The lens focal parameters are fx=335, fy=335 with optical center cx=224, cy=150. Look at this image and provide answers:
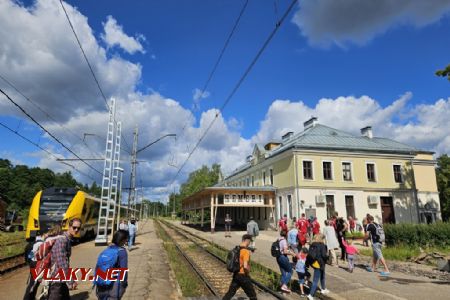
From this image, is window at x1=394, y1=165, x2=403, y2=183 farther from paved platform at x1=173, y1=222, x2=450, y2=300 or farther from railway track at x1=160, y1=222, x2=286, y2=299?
paved platform at x1=173, y1=222, x2=450, y2=300

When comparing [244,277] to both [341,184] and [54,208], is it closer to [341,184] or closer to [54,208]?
[54,208]

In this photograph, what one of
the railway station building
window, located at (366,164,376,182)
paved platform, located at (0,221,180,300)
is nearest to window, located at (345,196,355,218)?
the railway station building

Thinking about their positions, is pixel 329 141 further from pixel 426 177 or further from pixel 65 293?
→ pixel 65 293

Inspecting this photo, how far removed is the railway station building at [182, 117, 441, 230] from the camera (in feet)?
99.2

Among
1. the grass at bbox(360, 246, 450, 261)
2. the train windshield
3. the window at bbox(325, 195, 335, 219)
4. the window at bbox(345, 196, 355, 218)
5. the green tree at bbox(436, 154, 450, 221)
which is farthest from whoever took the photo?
the green tree at bbox(436, 154, 450, 221)

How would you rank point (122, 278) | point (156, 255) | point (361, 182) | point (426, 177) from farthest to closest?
point (426, 177), point (361, 182), point (156, 255), point (122, 278)

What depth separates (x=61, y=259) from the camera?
17.9ft

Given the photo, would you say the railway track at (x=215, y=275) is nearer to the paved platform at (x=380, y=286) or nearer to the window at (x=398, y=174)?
the paved platform at (x=380, y=286)

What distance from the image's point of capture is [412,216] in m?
32.7

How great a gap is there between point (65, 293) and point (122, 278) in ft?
5.15

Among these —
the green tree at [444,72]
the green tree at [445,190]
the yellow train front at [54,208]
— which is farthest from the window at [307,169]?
the green tree at [445,190]

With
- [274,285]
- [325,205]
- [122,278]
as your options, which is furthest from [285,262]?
[325,205]

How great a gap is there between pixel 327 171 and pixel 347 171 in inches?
85.9

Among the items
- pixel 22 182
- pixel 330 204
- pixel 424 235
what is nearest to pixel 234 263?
pixel 424 235
